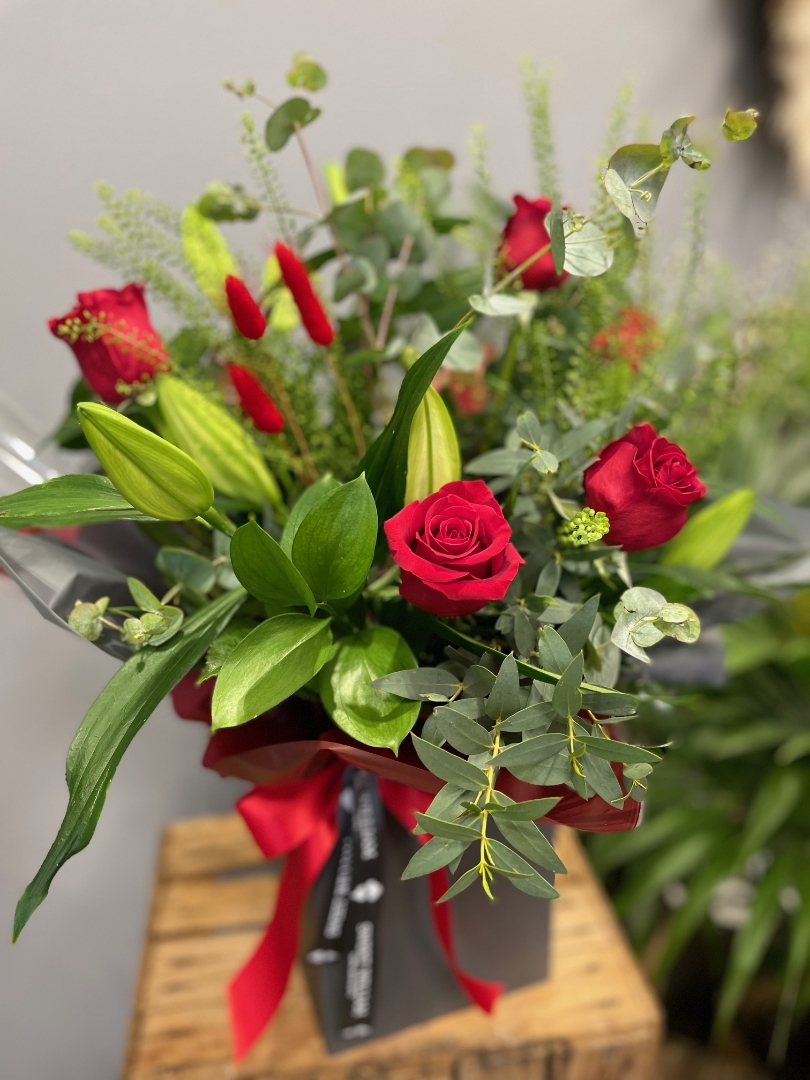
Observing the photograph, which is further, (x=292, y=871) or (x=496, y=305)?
(x=292, y=871)

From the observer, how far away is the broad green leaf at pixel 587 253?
1.25 ft

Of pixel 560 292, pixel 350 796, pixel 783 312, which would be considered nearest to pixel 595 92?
pixel 783 312

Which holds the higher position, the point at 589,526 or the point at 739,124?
the point at 739,124

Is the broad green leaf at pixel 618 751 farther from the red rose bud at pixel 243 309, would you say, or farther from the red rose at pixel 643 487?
the red rose bud at pixel 243 309

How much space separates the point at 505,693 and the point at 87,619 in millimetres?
208

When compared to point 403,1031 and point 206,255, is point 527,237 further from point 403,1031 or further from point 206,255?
point 403,1031

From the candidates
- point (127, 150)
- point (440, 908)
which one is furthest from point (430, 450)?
point (127, 150)

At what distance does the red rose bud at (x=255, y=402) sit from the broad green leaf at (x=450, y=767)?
0.69ft

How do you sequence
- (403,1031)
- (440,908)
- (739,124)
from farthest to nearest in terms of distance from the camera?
(403,1031)
(440,908)
(739,124)

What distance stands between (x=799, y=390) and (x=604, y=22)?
0.50 m

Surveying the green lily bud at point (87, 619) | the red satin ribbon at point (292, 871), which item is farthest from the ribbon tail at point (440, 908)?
the green lily bud at point (87, 619)

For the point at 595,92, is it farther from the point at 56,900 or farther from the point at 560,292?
the point at 56,900

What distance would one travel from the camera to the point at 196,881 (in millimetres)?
814

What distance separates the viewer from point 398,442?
0.40m
